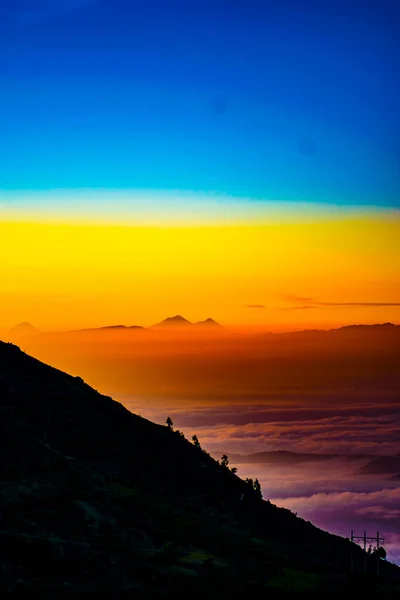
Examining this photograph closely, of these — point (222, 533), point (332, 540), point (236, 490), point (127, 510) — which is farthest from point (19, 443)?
point (332, 540)

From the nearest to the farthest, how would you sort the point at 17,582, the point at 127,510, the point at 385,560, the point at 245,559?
1. the point at 17,582
2. the point at 245,559
3. the point at 127,510
4. the point at 385,560

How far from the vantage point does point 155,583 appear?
110 meters

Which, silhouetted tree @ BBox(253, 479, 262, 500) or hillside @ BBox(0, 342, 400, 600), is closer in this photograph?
hillside @ BBox(0, 342, 400, 600)

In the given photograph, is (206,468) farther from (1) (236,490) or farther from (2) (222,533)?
(2) (222,533)

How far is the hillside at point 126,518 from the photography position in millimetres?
109062

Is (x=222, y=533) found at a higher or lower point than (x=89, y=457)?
lower

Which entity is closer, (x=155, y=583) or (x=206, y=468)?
(x=155, y=583)

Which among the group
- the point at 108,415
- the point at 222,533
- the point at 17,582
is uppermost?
the point at 108,415

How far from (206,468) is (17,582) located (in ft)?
285

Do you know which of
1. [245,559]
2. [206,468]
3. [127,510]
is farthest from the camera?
[206,468]

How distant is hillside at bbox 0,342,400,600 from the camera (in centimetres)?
10906

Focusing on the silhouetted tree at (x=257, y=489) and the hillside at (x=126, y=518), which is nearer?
the hillside at (x=126, y=518)

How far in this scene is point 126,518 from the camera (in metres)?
142

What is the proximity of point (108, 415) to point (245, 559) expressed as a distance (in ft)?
217
